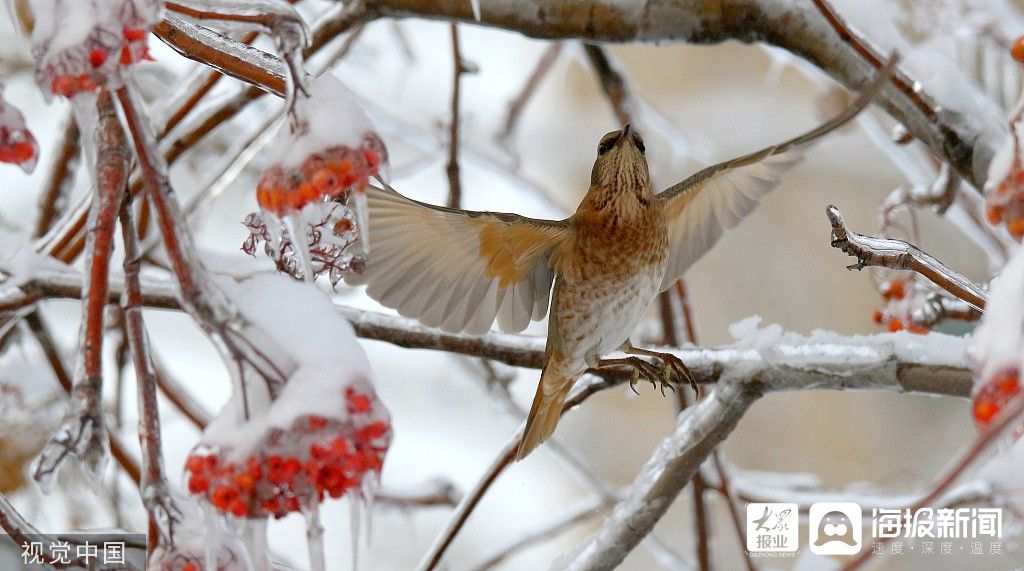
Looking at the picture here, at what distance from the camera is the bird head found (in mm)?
1034

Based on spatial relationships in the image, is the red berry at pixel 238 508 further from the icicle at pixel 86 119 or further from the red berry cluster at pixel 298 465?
the icicle at pixel 86 119

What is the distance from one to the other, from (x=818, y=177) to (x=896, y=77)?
3.59m

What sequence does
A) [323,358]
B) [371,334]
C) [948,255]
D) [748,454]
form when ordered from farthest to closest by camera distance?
[748,454] → [948,255] → [371,334] → [323,358]

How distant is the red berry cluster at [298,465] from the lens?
1.38 feet

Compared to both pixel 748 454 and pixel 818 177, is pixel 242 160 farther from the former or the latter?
pixel 818 177

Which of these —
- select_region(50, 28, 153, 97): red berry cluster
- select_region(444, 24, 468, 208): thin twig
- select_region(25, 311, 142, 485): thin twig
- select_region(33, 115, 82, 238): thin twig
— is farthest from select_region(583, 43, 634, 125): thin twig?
select_region(50, 28, 153, 97): red berry cluster

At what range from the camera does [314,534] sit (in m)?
0.42

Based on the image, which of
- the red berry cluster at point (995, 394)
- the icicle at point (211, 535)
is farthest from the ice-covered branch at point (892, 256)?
the icicle at point (211, 535)

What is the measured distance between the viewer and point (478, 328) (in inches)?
38.7

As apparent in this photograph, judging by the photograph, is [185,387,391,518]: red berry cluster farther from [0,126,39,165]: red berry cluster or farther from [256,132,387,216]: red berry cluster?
[0,126,39,165]: red berry cluster

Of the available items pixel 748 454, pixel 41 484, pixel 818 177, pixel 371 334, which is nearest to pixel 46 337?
pixel 371 334
